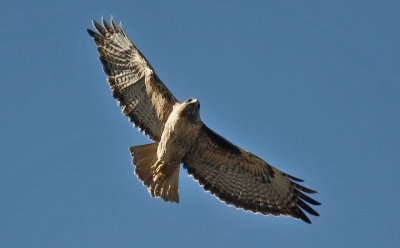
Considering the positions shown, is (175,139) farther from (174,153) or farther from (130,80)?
(130,80)

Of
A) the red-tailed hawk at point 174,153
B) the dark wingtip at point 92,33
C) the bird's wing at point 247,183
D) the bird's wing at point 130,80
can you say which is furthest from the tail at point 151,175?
the dark wingtip at point 92,33

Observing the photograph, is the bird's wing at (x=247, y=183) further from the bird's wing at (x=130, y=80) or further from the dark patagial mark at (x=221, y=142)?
the bird's wing at (x=130, y=80)

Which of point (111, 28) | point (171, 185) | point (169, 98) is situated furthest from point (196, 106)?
point (111, 28)

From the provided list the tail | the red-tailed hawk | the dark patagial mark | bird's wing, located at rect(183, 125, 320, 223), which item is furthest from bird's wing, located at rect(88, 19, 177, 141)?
bird's wing, located at rect(183, 125, 320, 223)

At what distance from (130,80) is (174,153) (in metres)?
1.49

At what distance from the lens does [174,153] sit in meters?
11.2

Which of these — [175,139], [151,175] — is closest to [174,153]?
[175,139]

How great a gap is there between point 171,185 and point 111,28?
2.88m

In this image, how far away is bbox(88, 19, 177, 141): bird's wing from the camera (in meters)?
11.5

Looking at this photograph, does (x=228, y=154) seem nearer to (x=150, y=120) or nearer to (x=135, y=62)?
(x=150, y=120)

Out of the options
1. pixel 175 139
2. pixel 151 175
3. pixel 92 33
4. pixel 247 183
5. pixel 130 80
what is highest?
pixel 92 33

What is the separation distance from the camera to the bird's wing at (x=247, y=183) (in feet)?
38.7

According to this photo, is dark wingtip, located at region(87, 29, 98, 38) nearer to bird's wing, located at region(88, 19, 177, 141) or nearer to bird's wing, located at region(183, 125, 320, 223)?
bird's wing, located at region(88, 19, 177, 141)

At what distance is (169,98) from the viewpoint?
11305 millimetres
